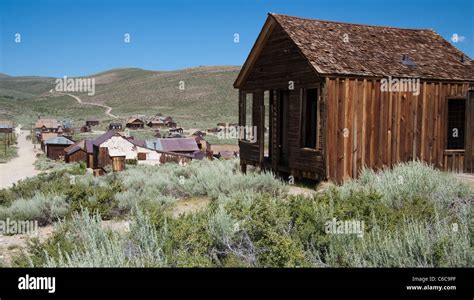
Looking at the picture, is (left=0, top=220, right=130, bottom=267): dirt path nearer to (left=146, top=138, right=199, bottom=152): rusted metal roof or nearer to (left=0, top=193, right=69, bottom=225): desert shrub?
(left=0, top=193, right=69, bottom=225): desert shrub

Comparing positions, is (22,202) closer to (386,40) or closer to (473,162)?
(386,40)

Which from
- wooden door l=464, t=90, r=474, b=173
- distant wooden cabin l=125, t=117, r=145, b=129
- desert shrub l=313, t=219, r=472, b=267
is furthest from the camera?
distant wooden cabin l=125, t=117, r=145, b=129

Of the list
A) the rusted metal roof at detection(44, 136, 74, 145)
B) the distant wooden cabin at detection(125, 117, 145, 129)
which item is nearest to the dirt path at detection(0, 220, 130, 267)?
the rusted metal roof at detection(44, 136, 74, 145)

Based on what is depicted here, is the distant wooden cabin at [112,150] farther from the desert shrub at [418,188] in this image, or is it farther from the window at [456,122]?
the desert shrub at [418,188]

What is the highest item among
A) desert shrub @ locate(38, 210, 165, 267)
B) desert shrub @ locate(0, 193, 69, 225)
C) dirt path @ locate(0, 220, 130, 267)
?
desert shrub @ locate(38, 210, 165, 267)

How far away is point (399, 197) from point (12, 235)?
6329 mm

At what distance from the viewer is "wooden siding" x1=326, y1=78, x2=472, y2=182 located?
33.3ft

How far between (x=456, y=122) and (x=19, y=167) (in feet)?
96.9

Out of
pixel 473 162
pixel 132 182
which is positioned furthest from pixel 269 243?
pixel 473 162

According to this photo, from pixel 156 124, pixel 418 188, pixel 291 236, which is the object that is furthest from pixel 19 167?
pixel 156 124

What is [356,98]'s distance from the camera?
33.9 ft

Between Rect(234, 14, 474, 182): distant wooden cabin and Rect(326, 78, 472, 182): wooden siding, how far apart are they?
0.9 inches

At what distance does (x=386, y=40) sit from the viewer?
12344 millimetres

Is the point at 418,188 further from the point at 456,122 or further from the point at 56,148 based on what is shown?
the point at 56,148
